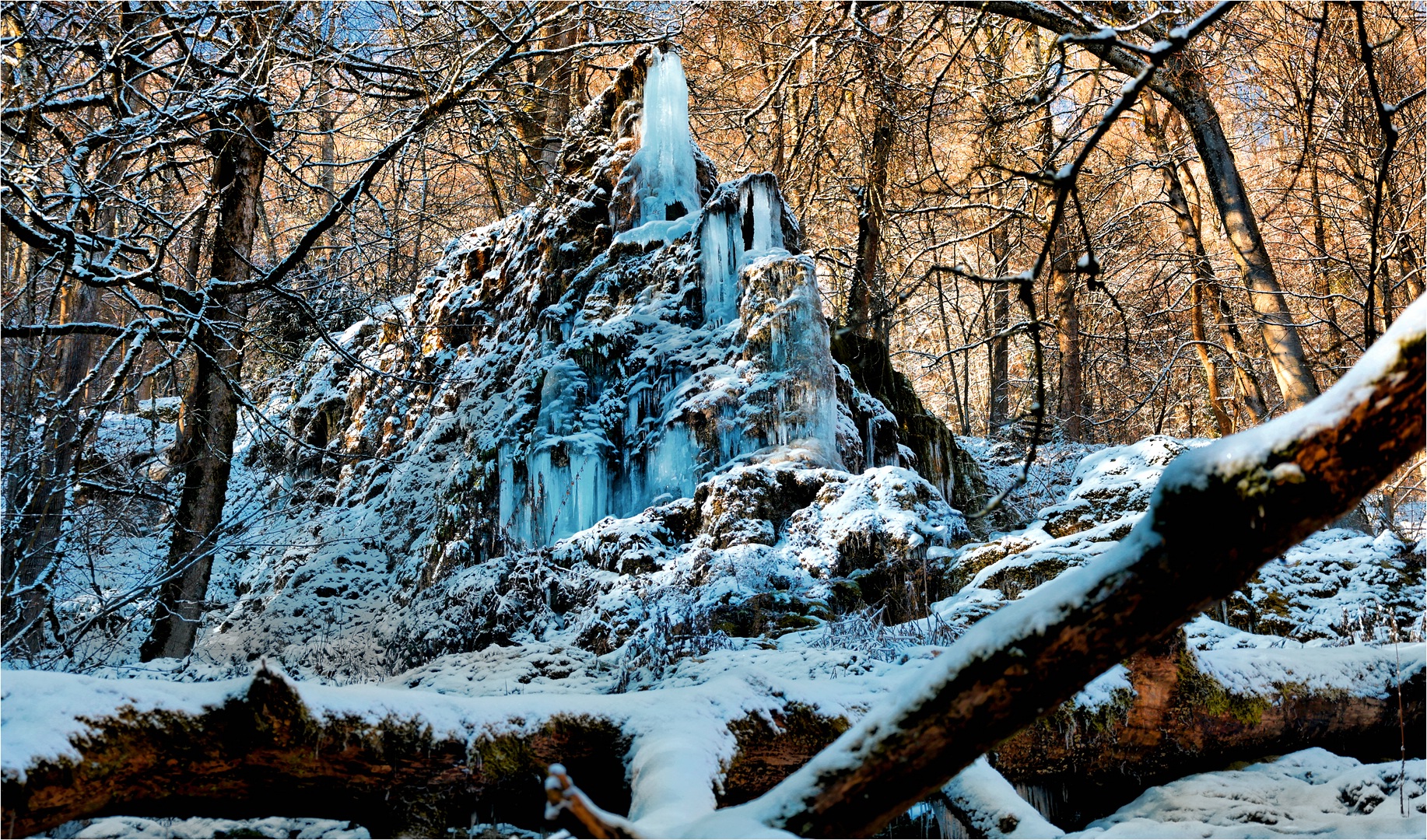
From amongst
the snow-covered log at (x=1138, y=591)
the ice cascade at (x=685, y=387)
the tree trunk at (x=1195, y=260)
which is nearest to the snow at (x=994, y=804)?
the snow-covered log at (x=1138, y=591)

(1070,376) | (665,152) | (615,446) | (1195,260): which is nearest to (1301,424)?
(615,446)

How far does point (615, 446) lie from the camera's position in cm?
984

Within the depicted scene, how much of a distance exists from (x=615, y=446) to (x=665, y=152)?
422cm

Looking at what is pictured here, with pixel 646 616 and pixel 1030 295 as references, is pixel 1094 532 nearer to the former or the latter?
pixel 646 616

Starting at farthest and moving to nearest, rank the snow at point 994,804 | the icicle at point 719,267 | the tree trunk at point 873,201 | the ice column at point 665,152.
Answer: the ice column at point 665,152
the tree trunk at point 873,201
the icicle at point 719,267
the snow at point 994,804

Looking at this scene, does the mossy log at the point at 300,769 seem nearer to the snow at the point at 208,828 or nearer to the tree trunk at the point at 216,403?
the snow at the point at 208,828

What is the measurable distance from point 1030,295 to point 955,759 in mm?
1169

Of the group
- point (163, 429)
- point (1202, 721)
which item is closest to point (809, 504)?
point (1202, 721)

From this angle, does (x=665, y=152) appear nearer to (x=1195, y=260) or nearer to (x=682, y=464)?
(x=682, y=464)

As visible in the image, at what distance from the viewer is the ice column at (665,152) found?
38.2ft

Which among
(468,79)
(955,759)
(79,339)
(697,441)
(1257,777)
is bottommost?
(1257,777)

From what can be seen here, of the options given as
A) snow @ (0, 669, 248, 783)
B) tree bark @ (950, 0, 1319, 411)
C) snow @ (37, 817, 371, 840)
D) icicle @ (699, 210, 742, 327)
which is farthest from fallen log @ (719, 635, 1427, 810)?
icicle @ (699, 210, 742, 327)

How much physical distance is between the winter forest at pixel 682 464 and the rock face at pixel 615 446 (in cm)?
6

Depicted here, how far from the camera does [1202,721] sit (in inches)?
185
